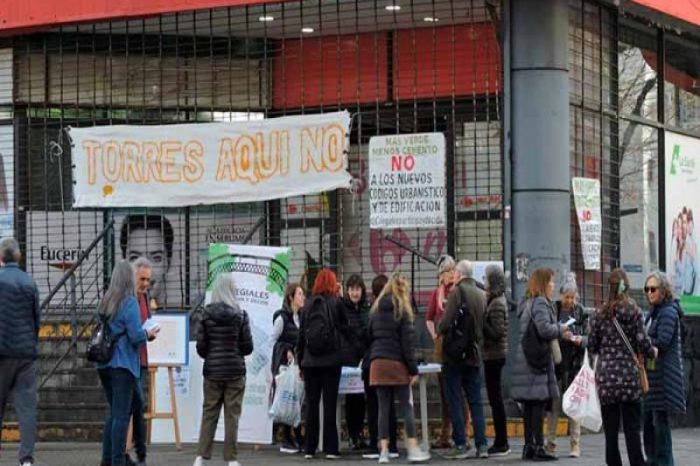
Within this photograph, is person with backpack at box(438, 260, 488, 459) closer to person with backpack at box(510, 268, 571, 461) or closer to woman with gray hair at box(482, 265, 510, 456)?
woman with gray hair at box(482, 265, 510, 456)

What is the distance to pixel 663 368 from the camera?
12633mm

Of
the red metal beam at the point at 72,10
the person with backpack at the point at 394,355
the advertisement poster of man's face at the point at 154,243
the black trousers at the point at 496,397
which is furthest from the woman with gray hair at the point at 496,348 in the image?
the advertisement poster of man's face at the point at 154,243

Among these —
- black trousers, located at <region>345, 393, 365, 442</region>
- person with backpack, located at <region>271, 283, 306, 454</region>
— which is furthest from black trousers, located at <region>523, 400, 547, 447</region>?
person with backpack, located at <region>271, 283, 306, 454</region>

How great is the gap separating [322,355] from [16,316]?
3177mm

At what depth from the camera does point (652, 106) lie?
20.3 m

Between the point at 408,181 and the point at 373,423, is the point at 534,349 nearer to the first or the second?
the point at 373,423

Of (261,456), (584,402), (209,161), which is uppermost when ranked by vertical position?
(209,161)

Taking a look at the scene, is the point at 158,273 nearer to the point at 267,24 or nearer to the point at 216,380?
the point at 267,24

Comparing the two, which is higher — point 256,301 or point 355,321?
point 256,301

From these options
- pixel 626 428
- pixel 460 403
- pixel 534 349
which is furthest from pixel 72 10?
pixel 626 428

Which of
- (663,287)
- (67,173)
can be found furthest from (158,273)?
(663,287)

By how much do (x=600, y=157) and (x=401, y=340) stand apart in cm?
554

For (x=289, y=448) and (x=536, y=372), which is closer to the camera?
(x=536, y=372)

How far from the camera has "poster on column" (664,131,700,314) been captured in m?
20.5
